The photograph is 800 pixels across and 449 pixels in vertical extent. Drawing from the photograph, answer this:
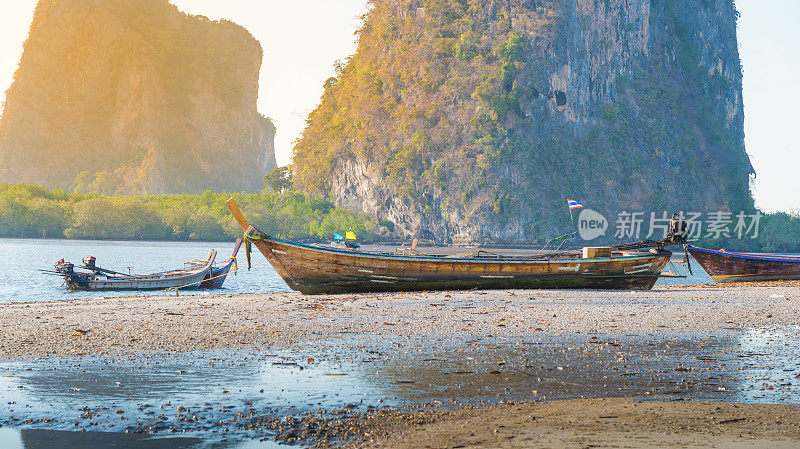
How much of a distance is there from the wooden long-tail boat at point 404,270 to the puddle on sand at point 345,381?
10.0 meters

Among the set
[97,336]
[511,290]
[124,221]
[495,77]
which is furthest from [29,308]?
[124,221]

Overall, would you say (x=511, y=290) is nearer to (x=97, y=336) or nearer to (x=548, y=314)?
(x=548, y=314)

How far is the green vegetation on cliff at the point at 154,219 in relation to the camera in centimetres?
10750

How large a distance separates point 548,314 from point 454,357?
531 centimetres

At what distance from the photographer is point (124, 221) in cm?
10981

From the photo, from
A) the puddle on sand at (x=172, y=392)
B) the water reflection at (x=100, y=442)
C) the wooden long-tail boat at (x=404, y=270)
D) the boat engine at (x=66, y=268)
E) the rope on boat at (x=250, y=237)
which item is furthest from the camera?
the boat engine at (x=66, y=268)

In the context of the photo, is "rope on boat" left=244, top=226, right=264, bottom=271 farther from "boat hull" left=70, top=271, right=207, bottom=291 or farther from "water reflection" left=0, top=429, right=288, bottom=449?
"water reflection" left=0, top=429, right=288, bottom=449

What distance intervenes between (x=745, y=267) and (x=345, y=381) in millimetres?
25820

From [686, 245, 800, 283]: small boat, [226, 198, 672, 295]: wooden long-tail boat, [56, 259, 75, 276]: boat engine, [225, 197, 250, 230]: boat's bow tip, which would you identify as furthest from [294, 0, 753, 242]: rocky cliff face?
[225, 197, 250, 230]: boat's bow tip

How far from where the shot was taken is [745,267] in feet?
98.2

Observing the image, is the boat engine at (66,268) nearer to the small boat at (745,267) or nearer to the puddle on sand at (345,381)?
the puddle on sand at (345,381)

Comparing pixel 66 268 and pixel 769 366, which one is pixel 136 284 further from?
pixel 769 366

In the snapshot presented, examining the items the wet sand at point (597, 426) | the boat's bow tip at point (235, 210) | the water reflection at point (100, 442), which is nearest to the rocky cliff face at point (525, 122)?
the boat's bow tip at point (235, 210)

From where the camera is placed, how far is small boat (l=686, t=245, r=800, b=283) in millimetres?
29688
